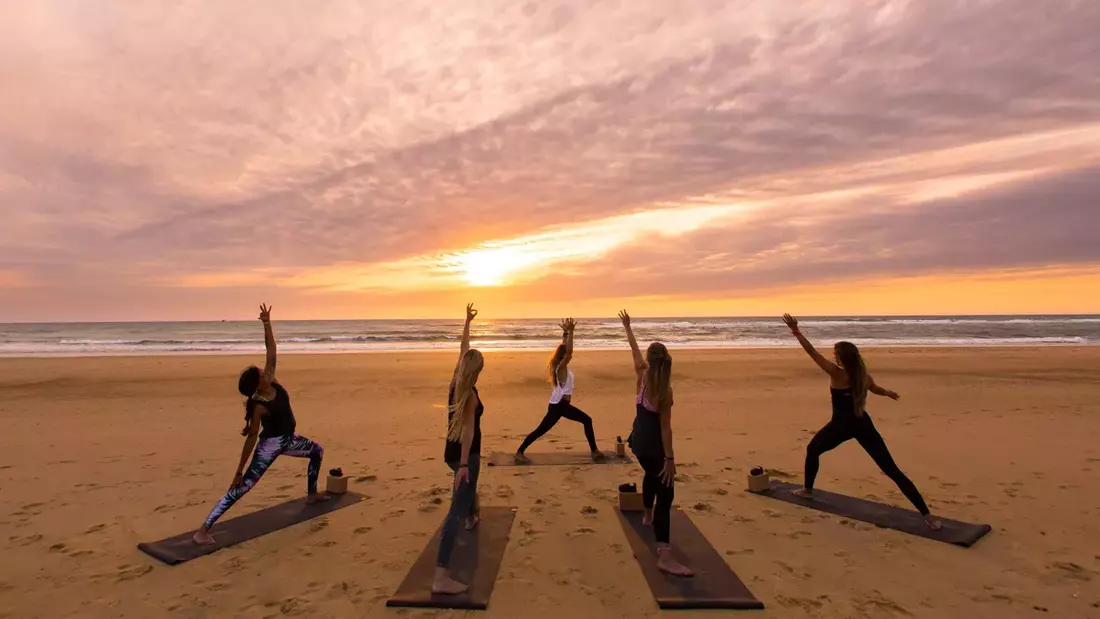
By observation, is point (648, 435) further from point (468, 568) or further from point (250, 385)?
point (250, 385)

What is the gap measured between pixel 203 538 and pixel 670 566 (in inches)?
192

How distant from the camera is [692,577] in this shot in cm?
483

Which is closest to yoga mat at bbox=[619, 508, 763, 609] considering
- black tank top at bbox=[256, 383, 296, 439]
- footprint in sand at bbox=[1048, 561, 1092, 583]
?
footprint in sand at bbox=[1048, 561, 1092, 583]

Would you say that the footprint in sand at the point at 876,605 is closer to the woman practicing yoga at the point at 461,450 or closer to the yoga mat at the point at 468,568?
the yoga mat at the point at 468,568

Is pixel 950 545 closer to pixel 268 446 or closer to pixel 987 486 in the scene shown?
pixel 987 486

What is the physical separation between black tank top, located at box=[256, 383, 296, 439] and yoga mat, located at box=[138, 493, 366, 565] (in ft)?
3.48

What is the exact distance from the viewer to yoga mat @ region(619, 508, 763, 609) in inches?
172

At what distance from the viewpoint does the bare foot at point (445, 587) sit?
4465 millimetres

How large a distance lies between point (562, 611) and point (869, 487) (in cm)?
548

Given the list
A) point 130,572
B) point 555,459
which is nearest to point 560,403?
point 555,459

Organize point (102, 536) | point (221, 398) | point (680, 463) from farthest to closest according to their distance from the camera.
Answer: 1. point (221, 398)
2. point (680, 463)
3. point (102, 536)

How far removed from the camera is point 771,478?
7.96m

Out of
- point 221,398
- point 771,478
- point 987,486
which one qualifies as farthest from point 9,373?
point 987,486

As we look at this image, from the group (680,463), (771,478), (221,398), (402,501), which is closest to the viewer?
(402,501)
